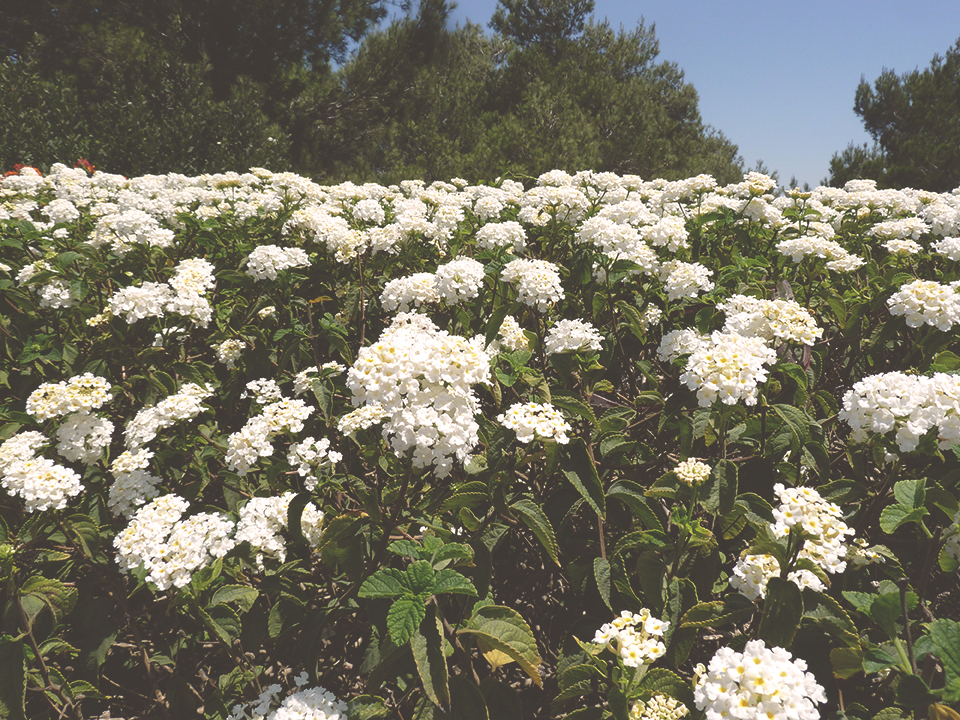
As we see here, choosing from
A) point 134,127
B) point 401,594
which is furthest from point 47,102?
point 401,594

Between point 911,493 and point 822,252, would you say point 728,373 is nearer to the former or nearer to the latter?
point 911,493

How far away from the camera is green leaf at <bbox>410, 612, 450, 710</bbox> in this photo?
144cm

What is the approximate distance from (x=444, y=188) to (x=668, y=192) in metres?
2.12

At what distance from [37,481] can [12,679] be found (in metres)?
0.69

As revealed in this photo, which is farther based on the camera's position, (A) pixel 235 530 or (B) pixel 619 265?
(B) pixel 619 265

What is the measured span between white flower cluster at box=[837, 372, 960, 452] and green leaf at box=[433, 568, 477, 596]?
145 cm

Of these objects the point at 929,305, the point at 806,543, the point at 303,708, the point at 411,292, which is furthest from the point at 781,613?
the point at 411,292

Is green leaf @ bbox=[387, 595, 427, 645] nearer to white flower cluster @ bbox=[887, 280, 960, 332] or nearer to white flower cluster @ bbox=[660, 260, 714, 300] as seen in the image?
white flower cluster @ bbox=[660, 260, 714, 300]

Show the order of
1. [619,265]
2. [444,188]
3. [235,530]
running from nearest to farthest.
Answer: [235,530], [619,265], [444,188]

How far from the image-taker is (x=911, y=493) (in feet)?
5.32

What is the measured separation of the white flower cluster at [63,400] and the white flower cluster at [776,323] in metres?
2.95

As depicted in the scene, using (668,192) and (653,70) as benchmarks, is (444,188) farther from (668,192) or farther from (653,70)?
(653,70)

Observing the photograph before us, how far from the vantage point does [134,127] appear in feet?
39.8

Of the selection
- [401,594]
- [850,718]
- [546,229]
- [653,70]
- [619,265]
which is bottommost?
[850,718]
